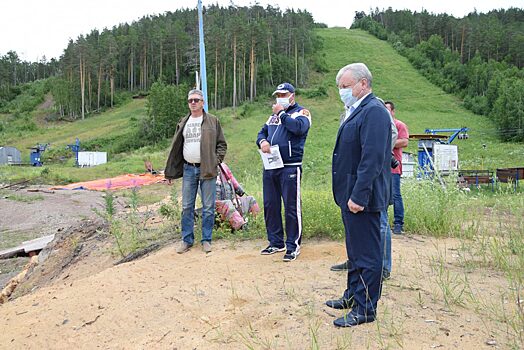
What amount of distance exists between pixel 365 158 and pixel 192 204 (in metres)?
3.22

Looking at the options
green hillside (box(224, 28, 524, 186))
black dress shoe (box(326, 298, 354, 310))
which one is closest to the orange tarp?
green hillside (box(224, 28, 524, 186))

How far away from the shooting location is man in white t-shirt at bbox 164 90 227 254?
5938 millimetres

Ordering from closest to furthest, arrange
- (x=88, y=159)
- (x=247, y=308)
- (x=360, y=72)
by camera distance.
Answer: (x=360, y=72)
(x=247, y=308)
(x=88, y=159)

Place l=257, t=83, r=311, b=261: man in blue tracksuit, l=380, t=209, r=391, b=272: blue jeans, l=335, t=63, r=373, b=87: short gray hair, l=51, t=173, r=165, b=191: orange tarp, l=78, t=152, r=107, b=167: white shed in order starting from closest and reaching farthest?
l=335, t=63, r=373, b=87: short gray hair → l=380, t=209, r=391, b=272: blue jeans → l=257, t=83, r=311, b=261: man in blue tracksuit → l=51, t=173, r=165, b=191: orange tarp → l=78, t=152, r=107, b=167: white shed

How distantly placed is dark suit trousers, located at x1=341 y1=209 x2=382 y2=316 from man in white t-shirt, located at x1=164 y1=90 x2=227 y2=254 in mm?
2813

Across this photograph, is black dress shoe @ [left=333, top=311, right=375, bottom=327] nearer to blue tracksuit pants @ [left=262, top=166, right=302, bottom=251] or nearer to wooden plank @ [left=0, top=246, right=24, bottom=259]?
blue tracksuit pants @ [left=262, top=166, right=302, bottom=251]

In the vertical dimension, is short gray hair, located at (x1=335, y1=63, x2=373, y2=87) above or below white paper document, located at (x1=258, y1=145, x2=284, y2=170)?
above

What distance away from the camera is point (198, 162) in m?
6.02

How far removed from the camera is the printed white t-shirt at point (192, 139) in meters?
6.00

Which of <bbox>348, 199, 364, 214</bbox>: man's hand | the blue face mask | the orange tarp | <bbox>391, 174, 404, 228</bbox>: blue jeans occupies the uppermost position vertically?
the blue face mask

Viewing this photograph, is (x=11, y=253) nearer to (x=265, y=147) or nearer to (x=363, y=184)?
(x=265, y=147)

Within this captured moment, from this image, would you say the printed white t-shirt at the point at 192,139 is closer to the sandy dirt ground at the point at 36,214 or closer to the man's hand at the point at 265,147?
the man's hand at the point at 265,147

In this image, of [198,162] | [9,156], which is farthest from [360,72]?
[9,156]

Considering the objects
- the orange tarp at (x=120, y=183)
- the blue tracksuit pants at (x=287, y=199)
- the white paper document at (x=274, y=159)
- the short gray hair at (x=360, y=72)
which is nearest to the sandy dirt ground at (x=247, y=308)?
the blue tracksuit pants at (x=287, y=199)
